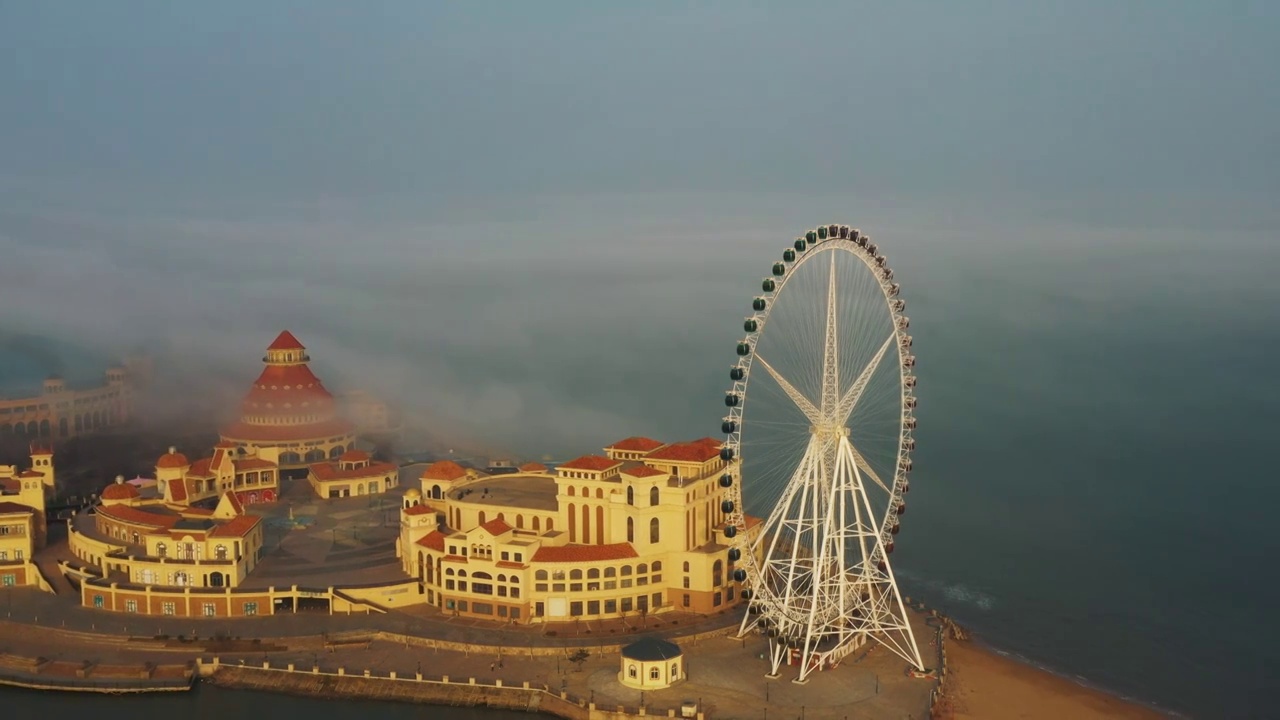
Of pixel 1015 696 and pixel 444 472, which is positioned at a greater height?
pixel 444 472

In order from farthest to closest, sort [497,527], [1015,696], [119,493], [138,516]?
1. [119,493]
2. [138,516]
3. [497,527]
4. [1015,696]

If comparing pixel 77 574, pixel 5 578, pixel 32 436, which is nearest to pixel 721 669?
pixel 77 574

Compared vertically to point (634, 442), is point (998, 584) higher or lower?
lower

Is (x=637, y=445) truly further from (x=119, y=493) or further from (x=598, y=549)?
(x=119, y=493)

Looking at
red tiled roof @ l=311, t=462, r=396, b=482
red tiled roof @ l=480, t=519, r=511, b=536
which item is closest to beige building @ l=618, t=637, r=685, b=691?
red tiled roof @ l=480, t=519, r=511, b=536

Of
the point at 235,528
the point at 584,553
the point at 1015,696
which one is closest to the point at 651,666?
the point at 584,553

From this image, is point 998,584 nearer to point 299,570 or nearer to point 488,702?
point 488,702
